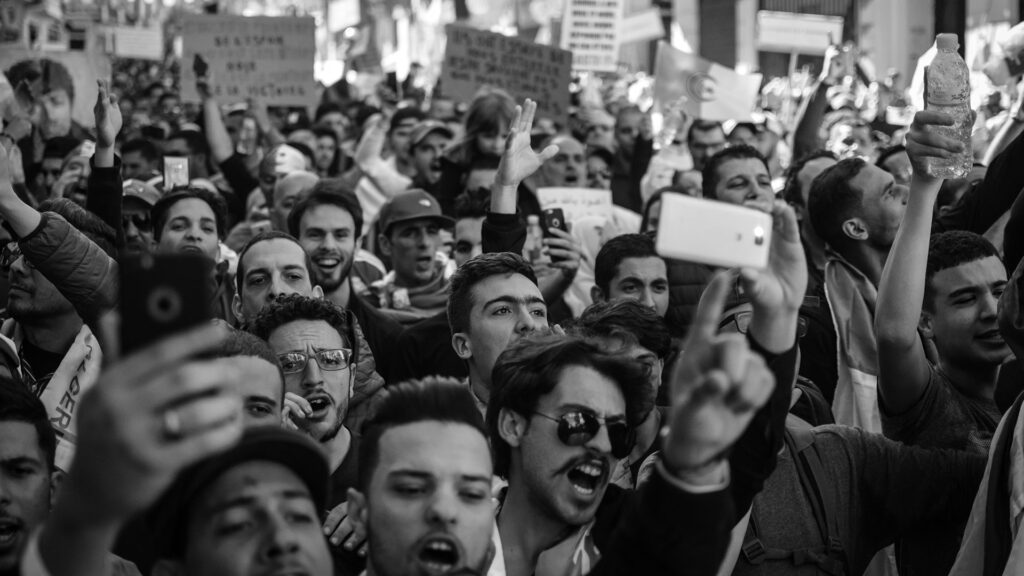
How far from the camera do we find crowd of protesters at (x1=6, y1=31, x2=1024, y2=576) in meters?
2.34

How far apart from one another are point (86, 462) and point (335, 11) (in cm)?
3347

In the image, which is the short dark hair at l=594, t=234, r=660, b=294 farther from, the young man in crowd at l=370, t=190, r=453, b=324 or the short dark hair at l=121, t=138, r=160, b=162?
the short dark hair at l=121, t=138, r=160, b=162

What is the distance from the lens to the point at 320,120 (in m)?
13.1

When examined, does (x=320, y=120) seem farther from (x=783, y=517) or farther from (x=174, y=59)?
(x=174, y=59)

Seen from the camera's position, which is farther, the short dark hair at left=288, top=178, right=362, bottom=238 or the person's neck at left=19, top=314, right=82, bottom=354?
the short dark hair at left=288, top=178, right=362, bottom=238

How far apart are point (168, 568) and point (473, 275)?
2.21 m

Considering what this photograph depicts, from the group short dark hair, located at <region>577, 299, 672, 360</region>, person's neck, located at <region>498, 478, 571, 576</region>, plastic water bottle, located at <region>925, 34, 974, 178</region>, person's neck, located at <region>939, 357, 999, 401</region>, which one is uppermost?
plastic water bottle, located at <region>925, 34, 974, 178</region>

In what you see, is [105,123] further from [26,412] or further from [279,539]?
[279,539]

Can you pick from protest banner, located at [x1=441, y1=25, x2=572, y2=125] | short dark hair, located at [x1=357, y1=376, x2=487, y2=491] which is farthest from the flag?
short dark hair, located at [x1=357, y1=376, x2=487, y2=491]

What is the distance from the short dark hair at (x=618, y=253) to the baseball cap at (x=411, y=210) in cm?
128

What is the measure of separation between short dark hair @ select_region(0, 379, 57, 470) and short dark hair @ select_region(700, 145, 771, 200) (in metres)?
4.19

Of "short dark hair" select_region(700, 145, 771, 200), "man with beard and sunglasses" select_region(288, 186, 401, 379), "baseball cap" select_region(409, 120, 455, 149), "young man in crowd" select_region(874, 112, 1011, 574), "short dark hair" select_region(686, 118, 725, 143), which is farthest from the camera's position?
"short dark hair" select_region(686, 118, 725, 143)

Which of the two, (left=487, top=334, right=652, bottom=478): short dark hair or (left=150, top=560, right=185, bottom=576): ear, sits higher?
(left=487, top=334, right=652, bottom=478): short dark hair

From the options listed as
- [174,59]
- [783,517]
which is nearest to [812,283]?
[783,517]
